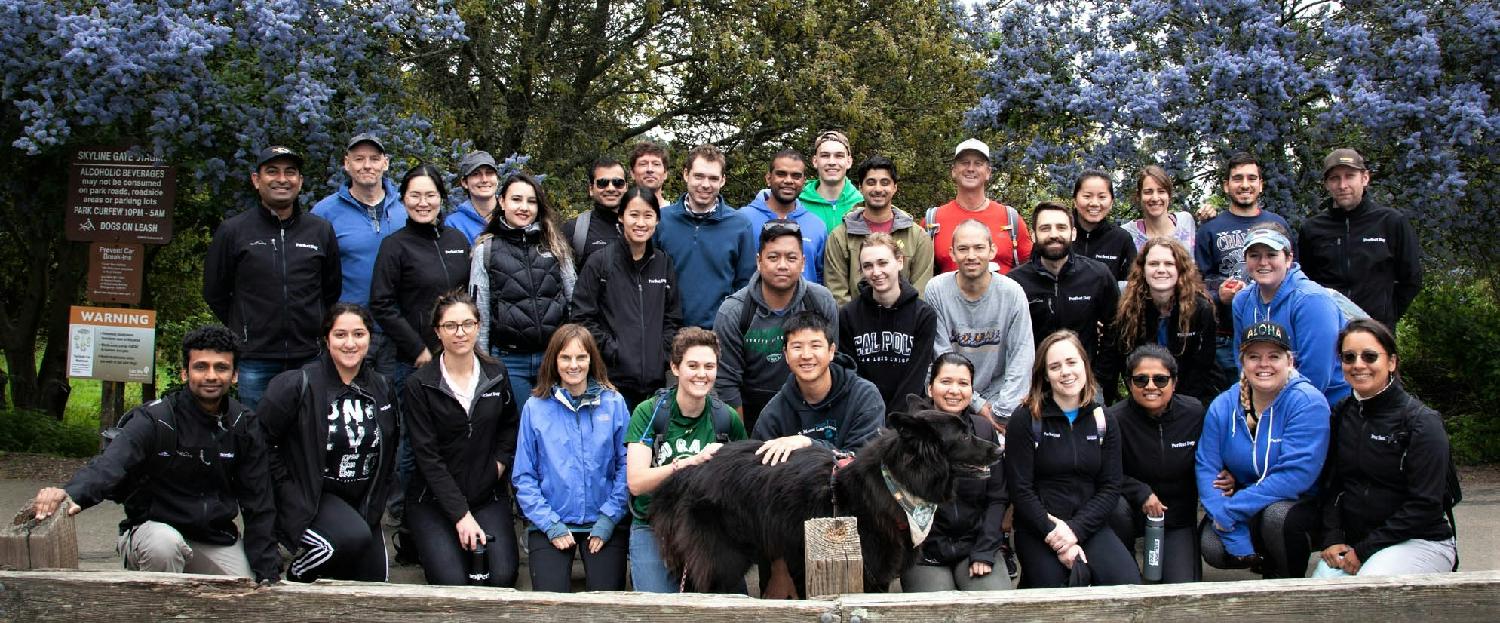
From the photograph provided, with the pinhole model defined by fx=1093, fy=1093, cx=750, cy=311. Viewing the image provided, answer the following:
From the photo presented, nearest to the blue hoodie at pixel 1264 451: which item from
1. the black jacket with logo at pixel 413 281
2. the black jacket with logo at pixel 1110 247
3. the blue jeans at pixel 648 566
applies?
the black jacket with logo at pixel 1110 247

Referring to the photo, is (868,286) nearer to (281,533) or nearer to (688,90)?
(281,533)

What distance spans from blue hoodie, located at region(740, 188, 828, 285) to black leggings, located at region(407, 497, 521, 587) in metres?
2.22

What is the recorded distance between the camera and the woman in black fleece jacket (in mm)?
5062

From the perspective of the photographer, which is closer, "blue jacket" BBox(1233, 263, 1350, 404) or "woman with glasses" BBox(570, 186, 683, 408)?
"blue jacket" BBox(1233, 263, 1350, 404)

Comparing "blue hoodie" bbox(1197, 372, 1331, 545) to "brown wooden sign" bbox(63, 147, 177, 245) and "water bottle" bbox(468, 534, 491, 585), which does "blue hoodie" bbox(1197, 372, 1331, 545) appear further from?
"brown wooden sign" bbox(63, 147, 177, 245)

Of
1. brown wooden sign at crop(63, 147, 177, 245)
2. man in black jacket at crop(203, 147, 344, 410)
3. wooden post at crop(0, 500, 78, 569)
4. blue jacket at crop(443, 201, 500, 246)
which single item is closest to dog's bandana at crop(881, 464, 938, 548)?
wooden post at crop(0, 500, 78, 569)

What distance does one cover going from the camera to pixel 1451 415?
31.9 ft

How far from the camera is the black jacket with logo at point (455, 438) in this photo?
5.27m

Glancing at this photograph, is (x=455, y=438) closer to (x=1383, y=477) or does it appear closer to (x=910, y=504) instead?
(x=910, y=504)

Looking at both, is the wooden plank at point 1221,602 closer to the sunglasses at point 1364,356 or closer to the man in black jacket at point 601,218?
the sunglasses at point 1364,356

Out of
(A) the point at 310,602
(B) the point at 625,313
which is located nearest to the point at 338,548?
(A) the point at 310,602

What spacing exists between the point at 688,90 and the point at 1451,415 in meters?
8.32

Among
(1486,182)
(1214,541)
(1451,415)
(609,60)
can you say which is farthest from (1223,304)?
(609,60)

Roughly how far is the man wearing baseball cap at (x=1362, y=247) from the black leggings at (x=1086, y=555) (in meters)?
2.58
